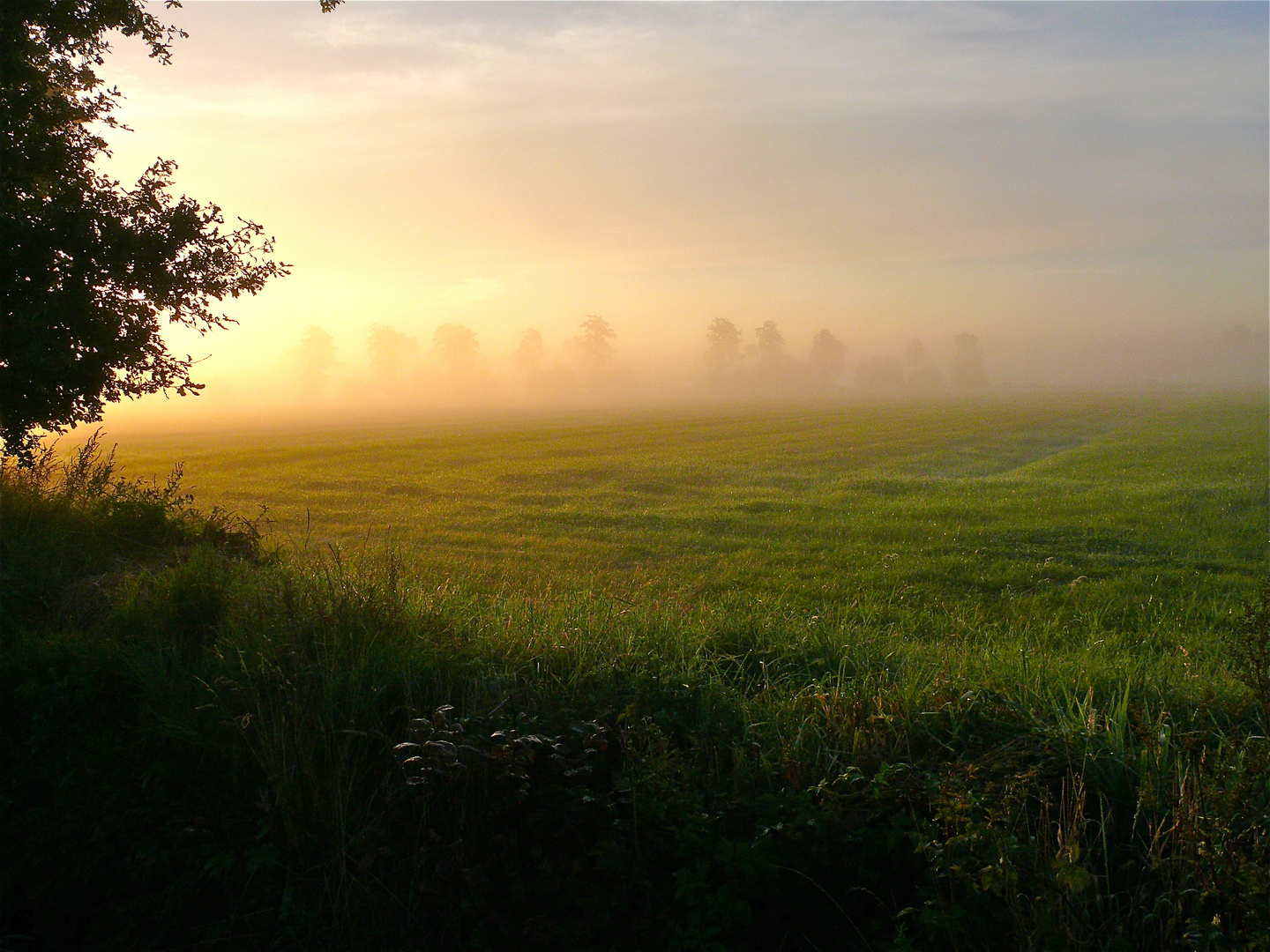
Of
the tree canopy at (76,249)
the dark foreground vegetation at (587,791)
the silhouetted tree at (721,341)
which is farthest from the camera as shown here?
the silhouetted tree at (721,341)

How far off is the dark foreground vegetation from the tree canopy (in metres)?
3.99

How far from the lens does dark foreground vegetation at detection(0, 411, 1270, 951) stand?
3424 mm

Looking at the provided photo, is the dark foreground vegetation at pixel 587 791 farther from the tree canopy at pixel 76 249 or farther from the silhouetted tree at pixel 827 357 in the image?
the silhouetted tree at pixel 827 357

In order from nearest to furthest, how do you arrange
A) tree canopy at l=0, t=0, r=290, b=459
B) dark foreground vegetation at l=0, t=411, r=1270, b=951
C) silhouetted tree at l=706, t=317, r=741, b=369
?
dark foreground vegetation at l=0, t=411, r=1270, b=951 < tree canopy at l=0, t=0, r=290, b=459 < silhouetted tree at l=706, t=317, r=741, b=369

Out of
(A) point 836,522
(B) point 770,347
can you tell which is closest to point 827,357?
(B) point 770,347

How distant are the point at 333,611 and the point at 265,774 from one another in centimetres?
162

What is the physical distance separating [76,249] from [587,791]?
8.60 metres

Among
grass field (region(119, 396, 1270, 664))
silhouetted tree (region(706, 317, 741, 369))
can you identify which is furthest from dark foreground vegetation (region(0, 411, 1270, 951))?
silhouetted tree (region(706, 317, 741, 369))

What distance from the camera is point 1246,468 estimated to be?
23.8 meters

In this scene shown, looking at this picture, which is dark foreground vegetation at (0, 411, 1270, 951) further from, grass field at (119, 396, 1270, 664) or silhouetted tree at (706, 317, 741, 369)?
silhouetted tree at (706, 317, 741, 369)

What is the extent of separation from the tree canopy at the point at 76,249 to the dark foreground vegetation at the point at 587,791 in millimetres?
3989

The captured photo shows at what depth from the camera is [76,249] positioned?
28.5 ft

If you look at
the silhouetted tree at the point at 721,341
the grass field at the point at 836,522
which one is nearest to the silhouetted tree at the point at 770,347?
the silhouetted tree at the point at 721,341

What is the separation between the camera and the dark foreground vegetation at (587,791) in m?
3.42
